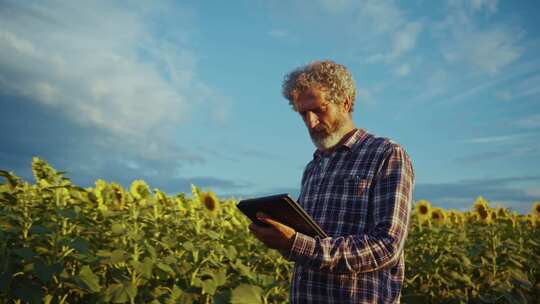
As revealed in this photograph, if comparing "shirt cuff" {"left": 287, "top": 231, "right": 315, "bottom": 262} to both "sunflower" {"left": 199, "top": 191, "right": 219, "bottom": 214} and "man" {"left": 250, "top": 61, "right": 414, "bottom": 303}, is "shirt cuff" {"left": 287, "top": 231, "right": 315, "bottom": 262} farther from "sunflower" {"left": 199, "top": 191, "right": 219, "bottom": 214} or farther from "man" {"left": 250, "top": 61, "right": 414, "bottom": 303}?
"sunflower" {"left": 199, "top": 191, "right": 219, "bottom": 214}

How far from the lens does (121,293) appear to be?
11.1ft

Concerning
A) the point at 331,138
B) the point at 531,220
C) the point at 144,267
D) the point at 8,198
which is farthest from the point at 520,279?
the point at 531,220

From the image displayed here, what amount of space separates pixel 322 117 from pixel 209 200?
4.38m

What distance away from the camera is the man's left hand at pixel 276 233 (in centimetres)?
213

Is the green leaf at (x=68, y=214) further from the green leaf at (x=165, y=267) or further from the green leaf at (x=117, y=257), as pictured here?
the green leaf at (x=165, y=267)

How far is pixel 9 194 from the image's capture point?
393cm

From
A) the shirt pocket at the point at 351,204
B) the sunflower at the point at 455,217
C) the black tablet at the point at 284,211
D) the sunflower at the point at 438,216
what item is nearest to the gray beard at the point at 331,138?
the shirt pocket at the point at 351,204

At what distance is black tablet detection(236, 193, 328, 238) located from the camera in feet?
6.63

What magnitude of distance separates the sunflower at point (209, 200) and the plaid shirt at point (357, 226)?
412 cm

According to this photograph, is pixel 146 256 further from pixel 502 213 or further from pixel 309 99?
pixel 502 213

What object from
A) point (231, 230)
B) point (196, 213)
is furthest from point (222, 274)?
point (231, 230)

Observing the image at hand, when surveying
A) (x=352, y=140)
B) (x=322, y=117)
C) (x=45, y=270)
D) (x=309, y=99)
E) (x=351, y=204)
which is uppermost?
(x=309, y=99)

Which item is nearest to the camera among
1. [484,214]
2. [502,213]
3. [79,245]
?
[79,245]

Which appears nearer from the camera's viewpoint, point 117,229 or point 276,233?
point 276,233
